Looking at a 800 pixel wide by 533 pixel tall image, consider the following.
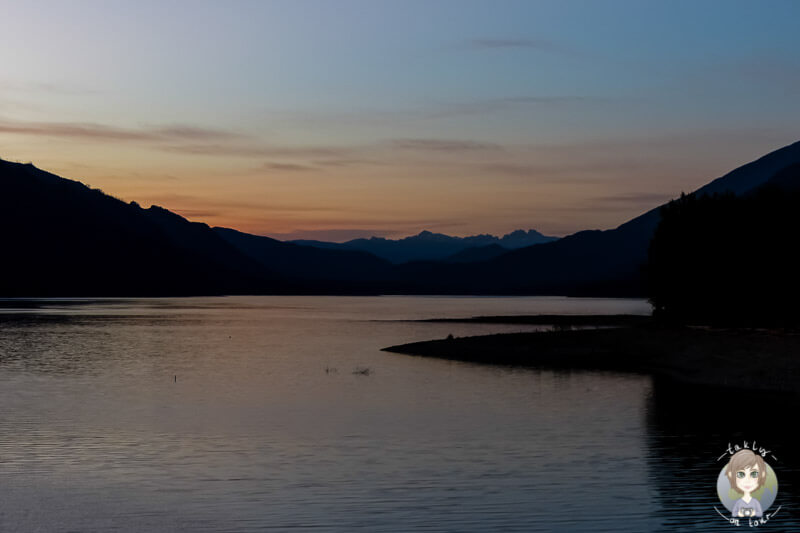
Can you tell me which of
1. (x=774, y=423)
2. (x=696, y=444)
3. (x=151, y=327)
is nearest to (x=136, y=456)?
(x=696, y=444)

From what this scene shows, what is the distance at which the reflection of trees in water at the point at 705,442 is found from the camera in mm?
28422

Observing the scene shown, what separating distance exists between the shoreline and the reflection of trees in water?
4.51 metres

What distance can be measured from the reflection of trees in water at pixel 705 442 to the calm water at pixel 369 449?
130mm

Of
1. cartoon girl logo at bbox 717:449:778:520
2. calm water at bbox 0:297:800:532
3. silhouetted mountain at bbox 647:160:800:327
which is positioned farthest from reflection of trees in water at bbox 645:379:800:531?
silhouetted mountain at bbox 647:160:800:327

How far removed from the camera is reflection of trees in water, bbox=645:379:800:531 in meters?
28.4

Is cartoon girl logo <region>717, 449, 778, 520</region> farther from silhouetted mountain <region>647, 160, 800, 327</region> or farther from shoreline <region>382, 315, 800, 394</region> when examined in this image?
silhouetted mountain <region>647, 160, 800, 327</region>

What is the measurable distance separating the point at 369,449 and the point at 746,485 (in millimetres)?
20184

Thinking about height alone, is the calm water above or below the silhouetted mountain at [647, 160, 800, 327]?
below

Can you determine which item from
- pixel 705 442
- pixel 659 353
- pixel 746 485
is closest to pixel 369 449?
pixel 705 442

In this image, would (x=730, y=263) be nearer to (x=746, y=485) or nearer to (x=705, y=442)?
(x=705, y=442)

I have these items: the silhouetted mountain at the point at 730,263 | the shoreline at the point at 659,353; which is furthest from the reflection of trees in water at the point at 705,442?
the silhouetted mountain at the point at 730,263

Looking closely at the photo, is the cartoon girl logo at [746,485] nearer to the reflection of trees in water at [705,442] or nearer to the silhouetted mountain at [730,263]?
the reflection of trees in water at [705,442]

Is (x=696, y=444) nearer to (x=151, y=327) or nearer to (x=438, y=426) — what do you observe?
(x=438, y=426)

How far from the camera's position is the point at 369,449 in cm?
3984
